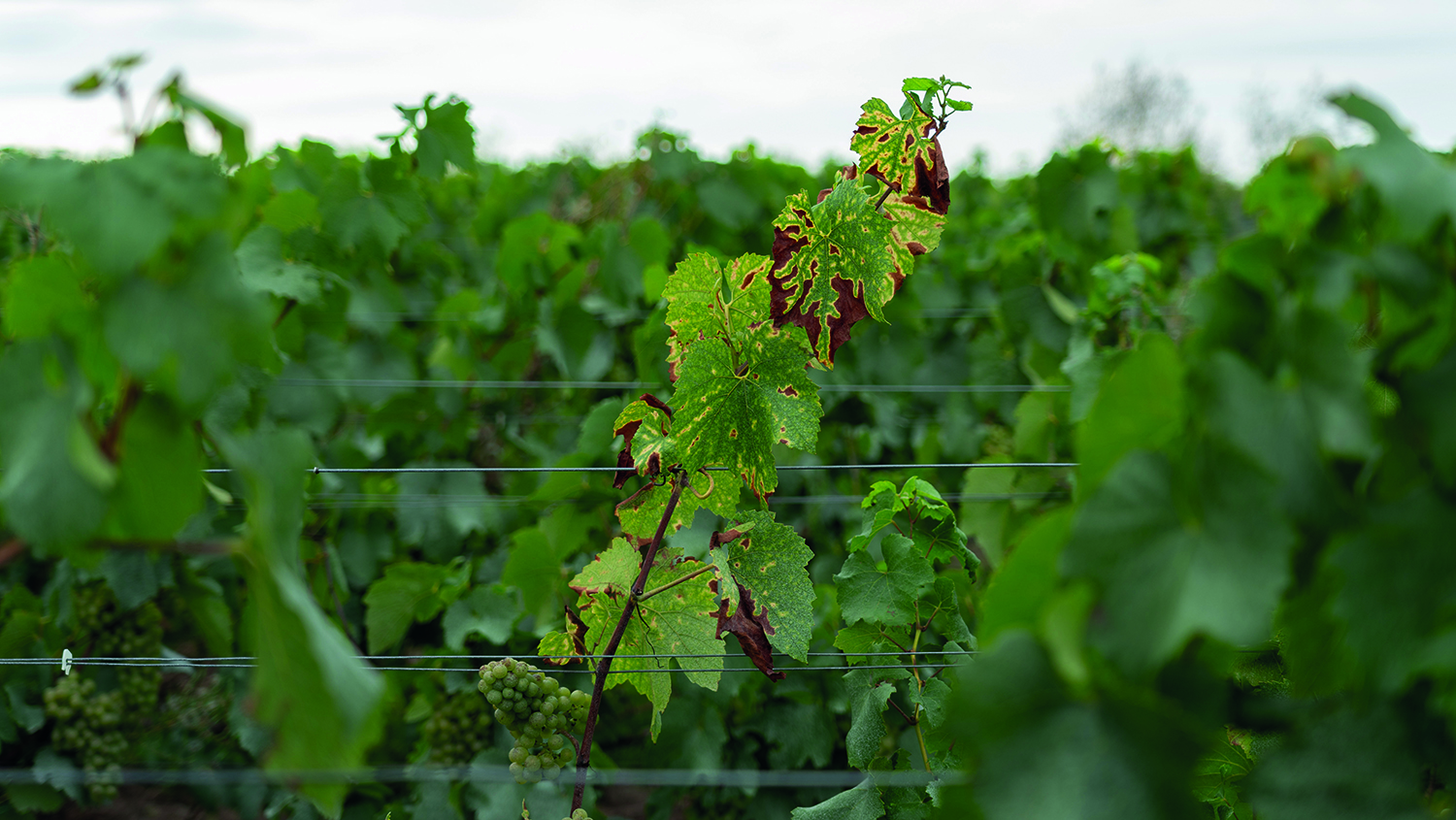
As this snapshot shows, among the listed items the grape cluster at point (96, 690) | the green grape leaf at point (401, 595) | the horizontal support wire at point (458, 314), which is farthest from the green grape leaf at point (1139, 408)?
the grape cluster at point (96, 690)

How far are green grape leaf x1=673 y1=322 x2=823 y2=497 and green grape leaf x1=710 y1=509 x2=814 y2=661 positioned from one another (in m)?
0.11

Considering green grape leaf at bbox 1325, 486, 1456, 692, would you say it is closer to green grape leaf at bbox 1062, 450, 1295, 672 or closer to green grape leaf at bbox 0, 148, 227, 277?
green grape leaf at bbox 1062, 450, 1295, 672

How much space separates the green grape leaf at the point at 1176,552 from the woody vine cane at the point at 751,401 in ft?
1.81

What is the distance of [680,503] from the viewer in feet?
4.50

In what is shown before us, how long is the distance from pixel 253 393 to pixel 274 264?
0.37 metres

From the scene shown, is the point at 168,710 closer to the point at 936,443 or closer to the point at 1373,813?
the point at 936,443

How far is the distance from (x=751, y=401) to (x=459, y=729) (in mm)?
1482

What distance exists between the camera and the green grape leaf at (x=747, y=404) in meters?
1.22

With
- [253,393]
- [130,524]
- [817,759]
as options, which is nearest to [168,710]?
[253,393]

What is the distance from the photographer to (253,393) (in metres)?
2.40

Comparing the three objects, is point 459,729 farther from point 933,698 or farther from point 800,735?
point 933,698

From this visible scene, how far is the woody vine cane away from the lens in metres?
1.24

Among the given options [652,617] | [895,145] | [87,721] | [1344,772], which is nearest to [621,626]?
[652,617]

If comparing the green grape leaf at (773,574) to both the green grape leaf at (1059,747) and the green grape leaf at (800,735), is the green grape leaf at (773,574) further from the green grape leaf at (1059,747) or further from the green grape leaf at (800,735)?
the green grape leaf at (800,735)
